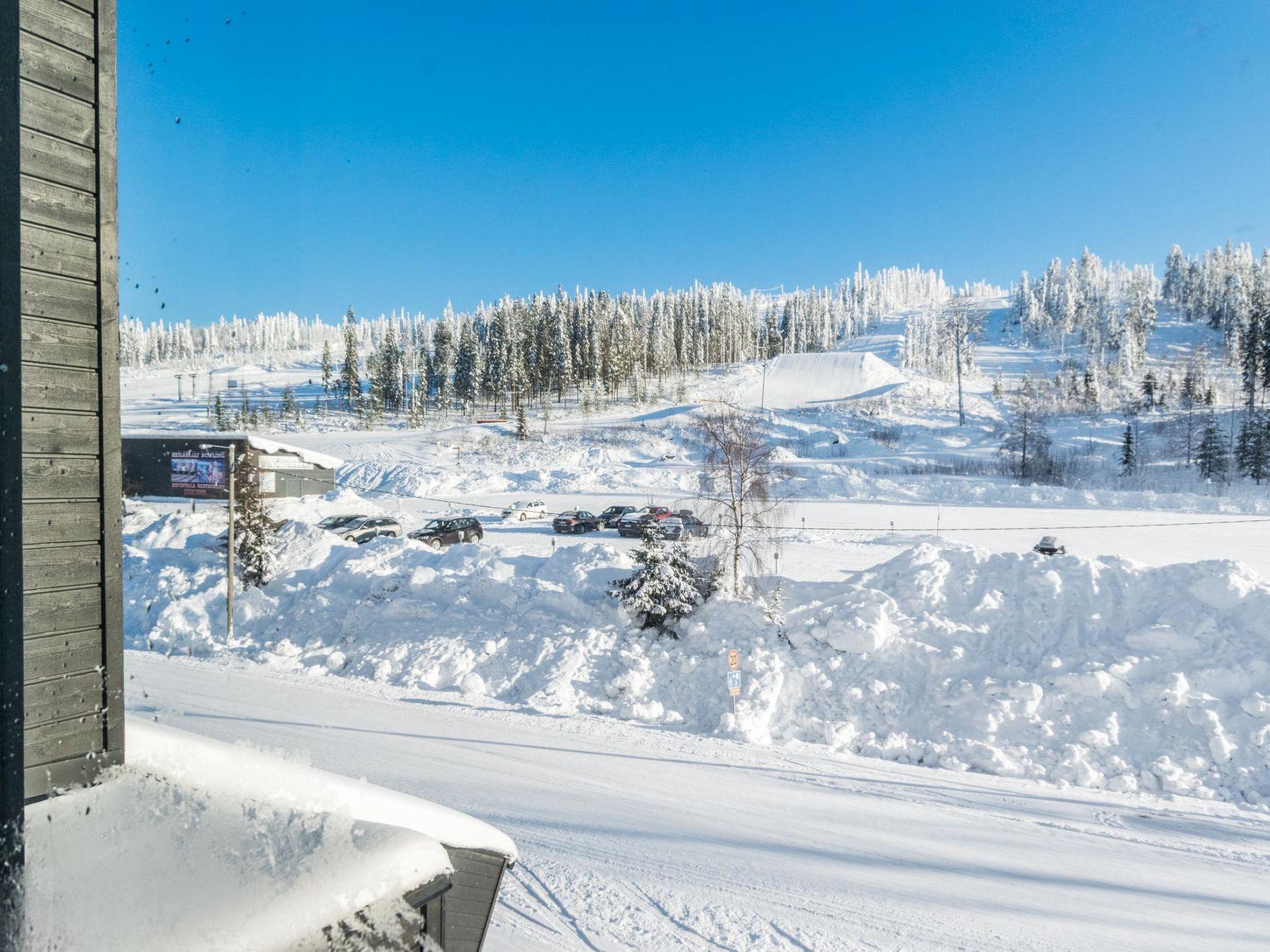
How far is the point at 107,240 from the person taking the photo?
1921mm

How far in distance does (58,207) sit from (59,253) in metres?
0.14

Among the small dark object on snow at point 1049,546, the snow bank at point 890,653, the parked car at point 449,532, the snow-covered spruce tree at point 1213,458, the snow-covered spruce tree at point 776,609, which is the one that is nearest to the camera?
the snow bank at point 890,653

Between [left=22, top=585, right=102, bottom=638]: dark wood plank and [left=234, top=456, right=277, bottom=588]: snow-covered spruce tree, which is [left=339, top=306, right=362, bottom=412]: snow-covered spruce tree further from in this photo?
[left=22, top=585, right=102, bottom=638]: dark wood plank

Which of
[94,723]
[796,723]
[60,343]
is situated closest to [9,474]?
[60,343]

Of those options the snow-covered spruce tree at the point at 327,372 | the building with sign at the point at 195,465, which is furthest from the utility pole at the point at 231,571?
the snow-covered spruce tree at the point at 327,372

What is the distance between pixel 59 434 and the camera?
180 cm

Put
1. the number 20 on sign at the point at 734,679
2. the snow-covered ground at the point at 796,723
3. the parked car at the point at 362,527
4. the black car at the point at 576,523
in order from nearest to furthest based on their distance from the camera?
the snow-covered ground at the point at 796,723 → the number 20 on sign at the point at 734,679 → the parked car at the point at 362,527 → the black car at the point at 576,523

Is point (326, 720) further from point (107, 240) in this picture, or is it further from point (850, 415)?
point (850, 415)

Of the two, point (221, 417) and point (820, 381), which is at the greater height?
point (820, 381)

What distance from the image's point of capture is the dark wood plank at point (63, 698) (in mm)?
1777

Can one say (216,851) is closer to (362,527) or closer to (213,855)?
(213,855)

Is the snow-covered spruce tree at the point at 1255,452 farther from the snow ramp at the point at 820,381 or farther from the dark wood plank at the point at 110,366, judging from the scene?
the dark wood plank at the point at 110,366

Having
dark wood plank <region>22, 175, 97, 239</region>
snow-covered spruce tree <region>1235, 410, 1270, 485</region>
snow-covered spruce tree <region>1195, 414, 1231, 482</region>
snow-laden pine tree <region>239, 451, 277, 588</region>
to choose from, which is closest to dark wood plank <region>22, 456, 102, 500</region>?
dark wood plank <region>22, 175, 97, 239</region>

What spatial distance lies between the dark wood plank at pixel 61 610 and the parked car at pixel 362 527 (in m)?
22.3
